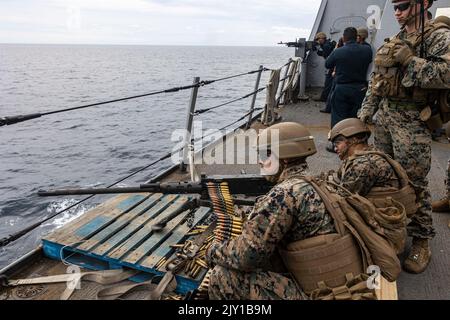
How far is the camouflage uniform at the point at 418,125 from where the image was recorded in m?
2.97

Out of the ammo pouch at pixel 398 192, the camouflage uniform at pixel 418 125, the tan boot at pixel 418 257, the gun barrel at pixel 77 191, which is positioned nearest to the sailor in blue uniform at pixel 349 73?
the camouflage uniform at pixel 418 125

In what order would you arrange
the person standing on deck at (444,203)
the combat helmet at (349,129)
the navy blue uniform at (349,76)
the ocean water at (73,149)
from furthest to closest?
the ocean water at (73,149), the navy blue uniform at (349,76), the person standing on deck at (444,203), the combat helmet at (349,129)

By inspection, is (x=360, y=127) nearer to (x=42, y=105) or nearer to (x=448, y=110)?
(x=448, y=110)

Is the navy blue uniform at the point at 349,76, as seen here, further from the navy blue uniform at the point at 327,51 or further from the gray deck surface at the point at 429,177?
the navy blue uniform at the point at 327,51

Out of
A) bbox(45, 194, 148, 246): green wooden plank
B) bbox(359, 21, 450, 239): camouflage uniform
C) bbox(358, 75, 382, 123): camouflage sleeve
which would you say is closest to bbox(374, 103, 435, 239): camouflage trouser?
bbox(359, 21, 450, 239): camouflage uniform

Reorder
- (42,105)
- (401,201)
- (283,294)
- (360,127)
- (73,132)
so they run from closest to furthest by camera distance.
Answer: (283,294), (401,201), (360,127), (73,132), (42,105)

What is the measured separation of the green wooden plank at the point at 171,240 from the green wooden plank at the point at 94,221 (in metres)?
0.64

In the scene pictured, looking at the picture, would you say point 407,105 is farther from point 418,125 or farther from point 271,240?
point 271,240

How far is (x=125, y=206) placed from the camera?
13.3 ft

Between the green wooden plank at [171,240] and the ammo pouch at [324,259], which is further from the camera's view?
the green wooden plank at [171,240]

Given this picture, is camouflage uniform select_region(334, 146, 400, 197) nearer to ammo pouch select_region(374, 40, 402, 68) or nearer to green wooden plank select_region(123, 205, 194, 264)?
ammo pouch select_region(374, 40, 402, 68)

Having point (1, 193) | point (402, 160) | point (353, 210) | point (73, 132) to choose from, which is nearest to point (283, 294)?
point (353, 210)

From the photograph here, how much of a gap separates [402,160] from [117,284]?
2466 millimetres

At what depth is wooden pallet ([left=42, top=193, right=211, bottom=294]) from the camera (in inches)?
124
